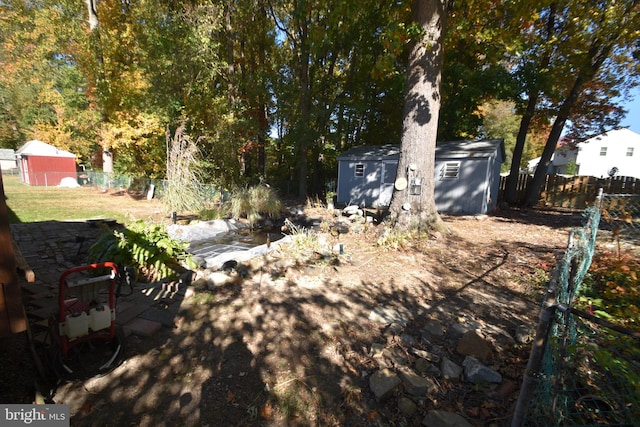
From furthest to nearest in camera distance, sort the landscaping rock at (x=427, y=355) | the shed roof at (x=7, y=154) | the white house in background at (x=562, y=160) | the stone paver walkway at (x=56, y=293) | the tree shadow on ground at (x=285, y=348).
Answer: the white house in background at (x=562, y=160)
the shed roof at (x=7, y=154)
the stone paver walkway at (x=56, y=293)
the landscaping rock at (x=427, y=355)
the tree shadow on ground at (x=285, y=348)

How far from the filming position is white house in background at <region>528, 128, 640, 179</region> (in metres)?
25.3

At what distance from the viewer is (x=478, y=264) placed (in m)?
5.05

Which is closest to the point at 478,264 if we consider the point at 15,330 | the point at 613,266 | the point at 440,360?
the point at 613,266

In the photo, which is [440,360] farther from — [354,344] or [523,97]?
[523,97]

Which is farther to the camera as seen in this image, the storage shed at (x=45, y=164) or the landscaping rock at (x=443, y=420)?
the storage shed at (x=45, y=164)

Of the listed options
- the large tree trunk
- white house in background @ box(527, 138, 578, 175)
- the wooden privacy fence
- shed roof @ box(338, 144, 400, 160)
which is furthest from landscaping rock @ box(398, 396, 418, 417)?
white house in background @ box(527, 138, 578, 175)

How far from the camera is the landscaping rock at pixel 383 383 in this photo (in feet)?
6.96

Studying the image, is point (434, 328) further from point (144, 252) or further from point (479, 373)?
point (144, 252)

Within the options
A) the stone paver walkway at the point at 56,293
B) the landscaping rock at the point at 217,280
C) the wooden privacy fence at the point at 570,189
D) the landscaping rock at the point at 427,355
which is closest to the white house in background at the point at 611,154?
the wooden privacy fence at the point at 570,189

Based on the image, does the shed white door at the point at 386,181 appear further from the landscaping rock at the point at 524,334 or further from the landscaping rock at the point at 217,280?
the landscaping rock at the point at 524,334

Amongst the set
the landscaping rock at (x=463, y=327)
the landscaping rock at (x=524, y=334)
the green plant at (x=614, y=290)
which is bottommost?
the landscaping rock at (x=463, y=327)

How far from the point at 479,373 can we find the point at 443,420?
0.68 metres

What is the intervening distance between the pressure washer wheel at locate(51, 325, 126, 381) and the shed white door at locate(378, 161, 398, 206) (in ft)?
37.8

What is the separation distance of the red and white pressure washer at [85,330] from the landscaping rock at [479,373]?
115 inches
